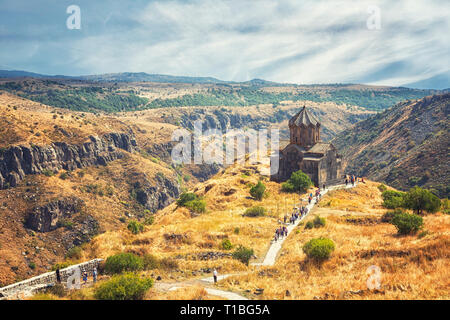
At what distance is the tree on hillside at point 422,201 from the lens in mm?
27159

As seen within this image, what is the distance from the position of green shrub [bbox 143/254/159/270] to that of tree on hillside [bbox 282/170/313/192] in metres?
26.1

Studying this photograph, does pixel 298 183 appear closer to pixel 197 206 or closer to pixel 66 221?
pixel 197 206

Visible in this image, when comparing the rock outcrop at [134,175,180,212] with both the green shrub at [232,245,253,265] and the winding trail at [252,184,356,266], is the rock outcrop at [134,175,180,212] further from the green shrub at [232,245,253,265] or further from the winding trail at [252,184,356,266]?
the green shrub at [232,245,253,265]

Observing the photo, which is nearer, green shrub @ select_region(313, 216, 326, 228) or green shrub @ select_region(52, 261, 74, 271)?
green shrub @ select_region(52, 261, 74, 271)

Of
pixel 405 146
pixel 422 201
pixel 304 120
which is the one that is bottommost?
pixel 422 201

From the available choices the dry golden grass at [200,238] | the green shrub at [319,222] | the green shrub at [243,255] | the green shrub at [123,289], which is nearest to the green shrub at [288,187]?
the dry golden grass at [200,238]

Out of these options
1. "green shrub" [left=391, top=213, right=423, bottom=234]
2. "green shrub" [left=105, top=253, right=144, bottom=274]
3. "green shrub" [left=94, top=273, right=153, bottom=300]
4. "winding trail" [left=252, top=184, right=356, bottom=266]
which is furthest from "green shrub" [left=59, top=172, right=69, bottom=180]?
"green shrub" [left=391, top=213, right=423, bottom=234]

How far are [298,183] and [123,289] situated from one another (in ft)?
105

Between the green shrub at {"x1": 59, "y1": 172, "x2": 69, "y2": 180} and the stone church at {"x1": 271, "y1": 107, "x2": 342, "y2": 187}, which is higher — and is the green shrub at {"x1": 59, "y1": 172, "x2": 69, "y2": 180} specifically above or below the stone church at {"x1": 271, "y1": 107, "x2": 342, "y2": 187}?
below

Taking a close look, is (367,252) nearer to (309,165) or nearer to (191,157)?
(309,165)

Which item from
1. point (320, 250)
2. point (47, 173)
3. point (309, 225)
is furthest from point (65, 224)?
point (320, 250)

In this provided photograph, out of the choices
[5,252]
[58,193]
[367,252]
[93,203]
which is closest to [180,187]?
[93,203]

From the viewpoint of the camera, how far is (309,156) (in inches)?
1865

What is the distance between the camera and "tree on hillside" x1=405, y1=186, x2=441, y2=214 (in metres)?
27.2
